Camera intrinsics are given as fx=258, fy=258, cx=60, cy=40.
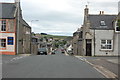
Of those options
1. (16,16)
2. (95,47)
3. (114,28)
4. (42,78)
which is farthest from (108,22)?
(42,78)

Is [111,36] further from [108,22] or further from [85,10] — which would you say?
[85,10]

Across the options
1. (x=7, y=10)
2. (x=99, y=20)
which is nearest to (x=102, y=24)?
(x=99, y=20)

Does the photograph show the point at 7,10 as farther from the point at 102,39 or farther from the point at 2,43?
the point at 102,39

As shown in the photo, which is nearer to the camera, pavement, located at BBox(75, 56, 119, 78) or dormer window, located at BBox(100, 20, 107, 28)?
pavement, located at BBox(75, 56, 119, 78)

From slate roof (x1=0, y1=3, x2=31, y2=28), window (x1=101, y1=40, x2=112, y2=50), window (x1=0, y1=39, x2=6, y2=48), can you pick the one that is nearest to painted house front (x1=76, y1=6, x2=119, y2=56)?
window (x1=101, y1=40, x2=112, y2=50)

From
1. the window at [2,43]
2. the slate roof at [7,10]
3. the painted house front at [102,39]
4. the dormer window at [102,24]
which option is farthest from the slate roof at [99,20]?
the window at [2,43]

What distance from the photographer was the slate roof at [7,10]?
42000 mm

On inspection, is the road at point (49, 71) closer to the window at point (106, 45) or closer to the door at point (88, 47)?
the window at point (106, 45)

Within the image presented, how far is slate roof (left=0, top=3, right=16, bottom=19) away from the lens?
4200 cm

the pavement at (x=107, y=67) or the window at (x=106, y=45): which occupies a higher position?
the window at (x=106, y=45)

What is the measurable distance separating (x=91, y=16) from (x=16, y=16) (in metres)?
13.4

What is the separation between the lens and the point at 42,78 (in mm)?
12961

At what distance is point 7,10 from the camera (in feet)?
142

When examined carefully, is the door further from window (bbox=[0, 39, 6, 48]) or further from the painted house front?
window (bbox=[0, 39, 6, 48])
